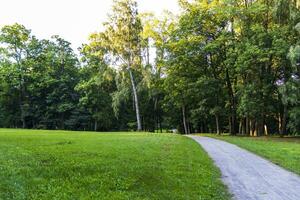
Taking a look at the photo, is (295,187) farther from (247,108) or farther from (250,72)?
(250,72)

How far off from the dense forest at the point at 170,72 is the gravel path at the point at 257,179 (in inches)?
658

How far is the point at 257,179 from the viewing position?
1220cm

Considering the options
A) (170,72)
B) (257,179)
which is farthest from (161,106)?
(257,179)

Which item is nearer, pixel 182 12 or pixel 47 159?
pixel 47 159

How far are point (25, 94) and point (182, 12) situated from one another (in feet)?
102

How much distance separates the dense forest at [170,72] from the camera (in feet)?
120

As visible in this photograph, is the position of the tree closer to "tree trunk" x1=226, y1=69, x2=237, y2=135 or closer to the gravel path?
Result: "tree trunk" x1=226, y1=69, x2=237, y2=135

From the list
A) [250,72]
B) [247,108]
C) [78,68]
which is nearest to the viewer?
[247,108]

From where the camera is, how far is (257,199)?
927cm

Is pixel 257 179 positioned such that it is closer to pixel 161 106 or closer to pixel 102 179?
pixel 102 179

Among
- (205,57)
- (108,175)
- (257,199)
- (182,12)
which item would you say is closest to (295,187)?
(257,199)

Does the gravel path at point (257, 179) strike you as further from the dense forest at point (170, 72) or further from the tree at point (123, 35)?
the tree at point (123, 35)

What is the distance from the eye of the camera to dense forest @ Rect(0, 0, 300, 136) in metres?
36.7

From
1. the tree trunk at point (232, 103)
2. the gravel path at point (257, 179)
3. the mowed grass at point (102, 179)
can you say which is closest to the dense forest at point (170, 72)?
the tree trunk at point (232, 103)
